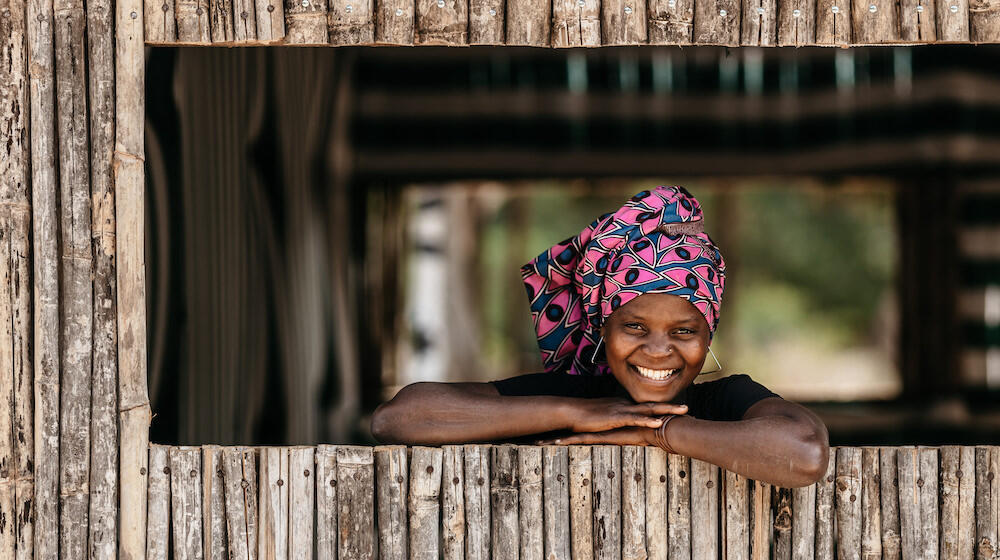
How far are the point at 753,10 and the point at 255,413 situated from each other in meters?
3.86

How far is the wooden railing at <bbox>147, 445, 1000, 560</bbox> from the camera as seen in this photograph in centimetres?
292

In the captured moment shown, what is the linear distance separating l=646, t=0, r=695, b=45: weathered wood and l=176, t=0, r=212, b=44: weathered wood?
1.24 metres

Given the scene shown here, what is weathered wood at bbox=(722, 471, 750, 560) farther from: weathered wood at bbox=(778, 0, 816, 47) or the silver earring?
weathered wood at bbox=(778, 0, 816, 47)

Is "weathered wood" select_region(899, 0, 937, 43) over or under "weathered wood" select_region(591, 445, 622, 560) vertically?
over

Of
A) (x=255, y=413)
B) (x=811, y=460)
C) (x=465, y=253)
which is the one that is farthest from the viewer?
(x=465, y=253)

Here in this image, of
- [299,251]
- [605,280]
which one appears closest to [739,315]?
[299,251]

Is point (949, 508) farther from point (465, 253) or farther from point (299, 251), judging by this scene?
point (465, 253)

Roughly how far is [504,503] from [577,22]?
53.9 inches

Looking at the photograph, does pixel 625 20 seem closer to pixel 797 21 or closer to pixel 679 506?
pixel 797 21

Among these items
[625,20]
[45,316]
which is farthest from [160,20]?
[625,20]

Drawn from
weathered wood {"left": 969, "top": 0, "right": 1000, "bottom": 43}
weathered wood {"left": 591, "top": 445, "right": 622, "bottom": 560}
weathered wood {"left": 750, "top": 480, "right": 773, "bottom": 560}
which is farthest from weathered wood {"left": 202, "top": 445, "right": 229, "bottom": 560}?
weathered wood {"left": 969, "top": 0, "right": 1000, "bottom": 43}

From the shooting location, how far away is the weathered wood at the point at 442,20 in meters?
2.93

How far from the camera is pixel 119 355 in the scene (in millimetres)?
2918

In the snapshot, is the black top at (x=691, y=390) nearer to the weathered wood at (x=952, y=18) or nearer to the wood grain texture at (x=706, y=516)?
the wood grain texture at (x=706, y=516)
